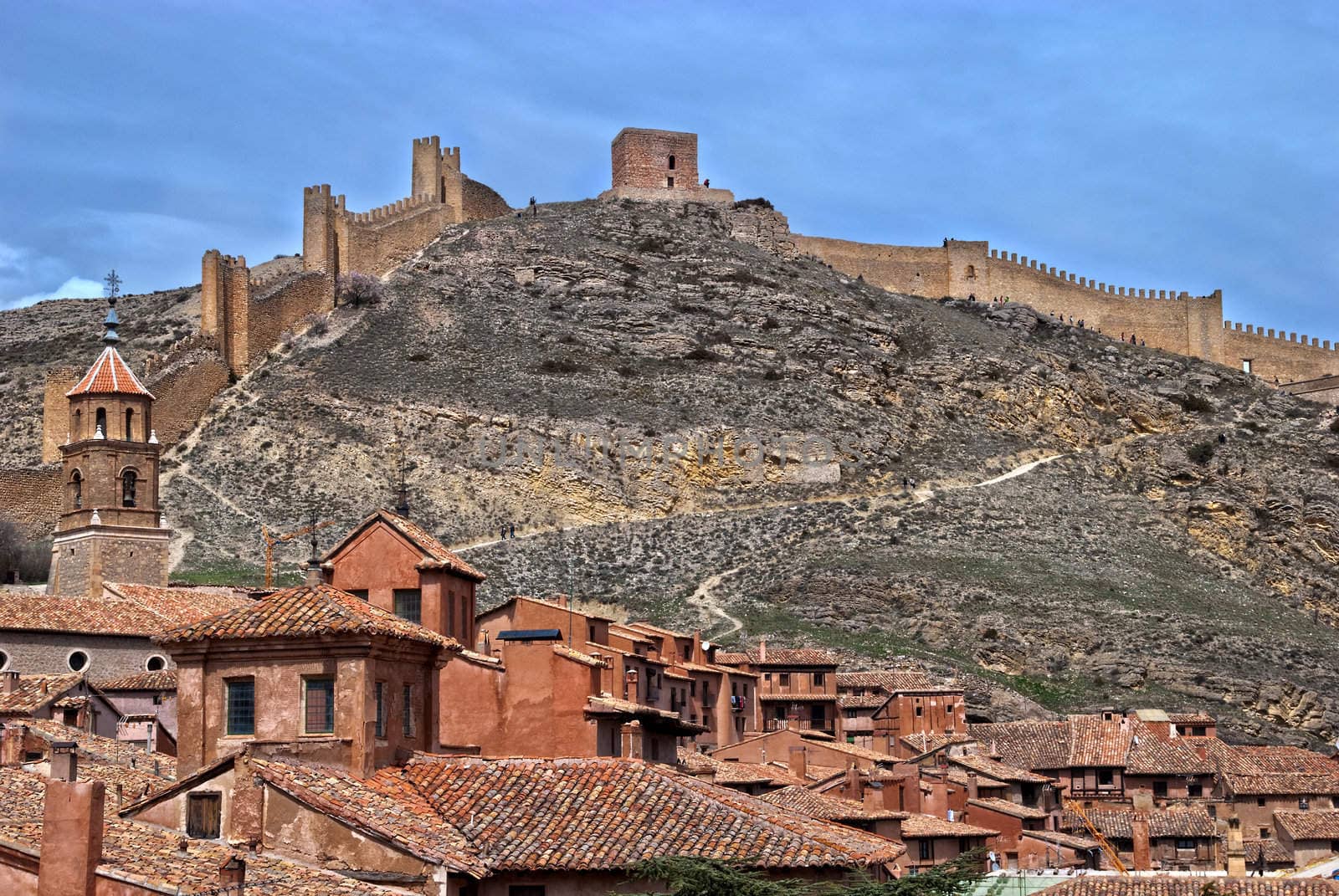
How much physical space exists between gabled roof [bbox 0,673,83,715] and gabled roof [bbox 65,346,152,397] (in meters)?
24.8

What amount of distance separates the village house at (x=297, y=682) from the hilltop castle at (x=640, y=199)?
259 ft

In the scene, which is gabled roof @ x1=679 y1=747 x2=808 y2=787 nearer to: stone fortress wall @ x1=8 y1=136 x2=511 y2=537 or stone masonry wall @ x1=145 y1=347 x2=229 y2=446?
stone fortress wall @ x1=8 y1=136 x2=511 y2=537

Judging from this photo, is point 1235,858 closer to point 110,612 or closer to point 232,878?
point 232,878

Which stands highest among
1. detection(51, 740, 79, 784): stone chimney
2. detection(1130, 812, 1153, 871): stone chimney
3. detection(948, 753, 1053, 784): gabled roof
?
detection(51, 740, 79, 784): stone chimney

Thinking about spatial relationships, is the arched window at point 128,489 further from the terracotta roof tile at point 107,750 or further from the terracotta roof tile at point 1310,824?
the terracotta roof tile at point 1310,824

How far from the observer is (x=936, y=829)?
51469 mm

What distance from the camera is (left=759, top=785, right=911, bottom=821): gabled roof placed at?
137 feet

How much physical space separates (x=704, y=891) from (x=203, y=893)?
233 inches

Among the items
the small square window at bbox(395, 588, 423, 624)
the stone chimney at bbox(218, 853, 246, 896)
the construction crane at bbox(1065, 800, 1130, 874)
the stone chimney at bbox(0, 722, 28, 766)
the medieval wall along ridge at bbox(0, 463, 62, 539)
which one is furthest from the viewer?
the medieval wall along ridge at bbox(0, 463, 62, 539)

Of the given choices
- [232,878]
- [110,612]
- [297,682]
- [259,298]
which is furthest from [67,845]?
[259,298]

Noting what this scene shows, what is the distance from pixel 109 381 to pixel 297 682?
4736cm

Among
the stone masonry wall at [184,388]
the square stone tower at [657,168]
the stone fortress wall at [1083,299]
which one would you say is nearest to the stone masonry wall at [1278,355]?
the stone fortress wall at [1083,299]

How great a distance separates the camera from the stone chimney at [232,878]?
73.1 ft

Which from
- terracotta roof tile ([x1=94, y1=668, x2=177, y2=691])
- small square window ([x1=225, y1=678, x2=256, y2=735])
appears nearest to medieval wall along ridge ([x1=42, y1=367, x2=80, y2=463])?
terracotta roof tile ([x1=94, y1=668, x2=177, y2=691])
